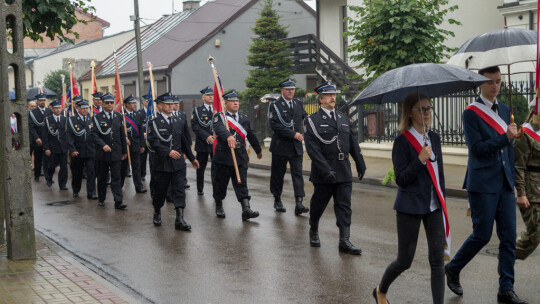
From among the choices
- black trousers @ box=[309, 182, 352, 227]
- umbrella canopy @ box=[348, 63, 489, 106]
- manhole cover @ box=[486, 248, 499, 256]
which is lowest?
manhole cover @ box=[486, 248, 499, 256]

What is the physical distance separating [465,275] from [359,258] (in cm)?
132

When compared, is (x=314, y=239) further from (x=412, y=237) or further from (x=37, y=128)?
(x=37, y=128)

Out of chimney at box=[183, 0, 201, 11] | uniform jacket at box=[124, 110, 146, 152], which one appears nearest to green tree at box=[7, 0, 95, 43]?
uniform jacket at box=[124, 110, 146, 152]

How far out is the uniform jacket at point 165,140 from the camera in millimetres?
10578

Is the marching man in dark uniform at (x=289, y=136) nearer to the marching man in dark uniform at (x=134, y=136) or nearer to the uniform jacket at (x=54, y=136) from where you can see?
the marching man in dark uniform at (x=134, y=136)

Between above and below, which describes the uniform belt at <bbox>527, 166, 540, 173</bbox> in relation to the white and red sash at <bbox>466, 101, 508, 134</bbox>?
below

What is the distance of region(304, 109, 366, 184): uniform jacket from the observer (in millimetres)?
8484

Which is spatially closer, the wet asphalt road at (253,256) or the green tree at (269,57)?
the wet asphalt road at (253,256)

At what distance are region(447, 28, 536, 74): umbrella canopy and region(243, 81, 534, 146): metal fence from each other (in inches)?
246

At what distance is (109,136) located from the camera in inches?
522

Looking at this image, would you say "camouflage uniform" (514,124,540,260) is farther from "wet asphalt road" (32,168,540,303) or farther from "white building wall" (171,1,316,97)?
"white building wall" (171,1,316,97)

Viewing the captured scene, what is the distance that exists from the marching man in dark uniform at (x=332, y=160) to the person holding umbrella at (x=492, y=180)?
2364mm

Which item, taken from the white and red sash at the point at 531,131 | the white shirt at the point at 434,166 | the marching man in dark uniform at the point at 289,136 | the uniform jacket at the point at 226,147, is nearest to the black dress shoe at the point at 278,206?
the marching man in dark uniform at the point at 289,136

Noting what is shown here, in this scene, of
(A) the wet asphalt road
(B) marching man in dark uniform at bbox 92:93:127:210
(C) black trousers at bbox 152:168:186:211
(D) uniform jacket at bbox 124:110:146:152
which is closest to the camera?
(A) the wet asphalt road
